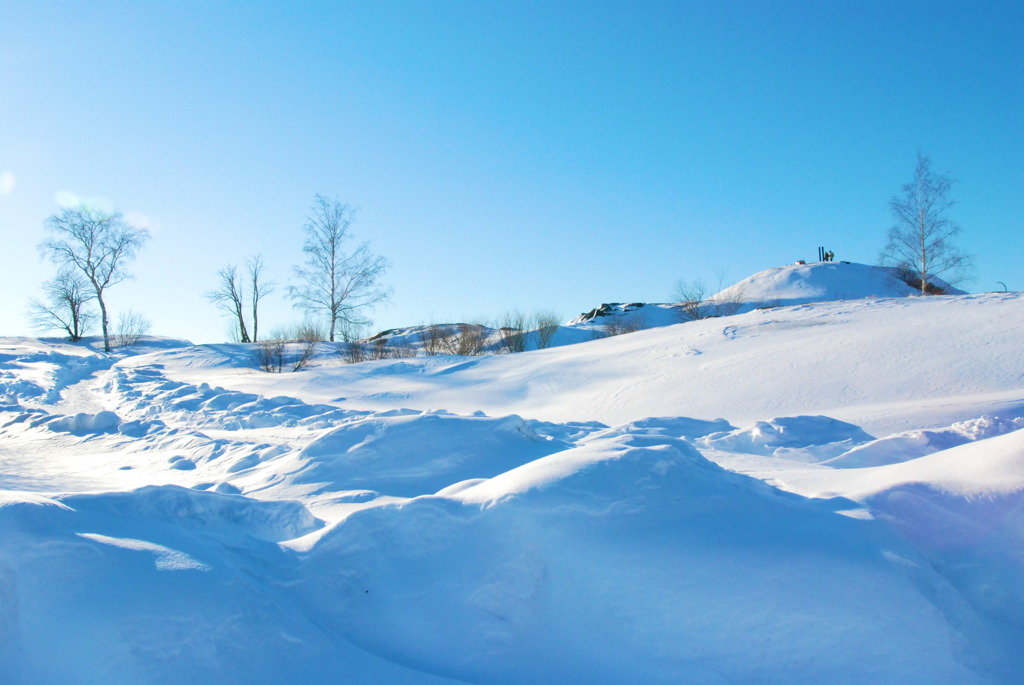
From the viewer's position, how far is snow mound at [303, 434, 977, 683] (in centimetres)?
162

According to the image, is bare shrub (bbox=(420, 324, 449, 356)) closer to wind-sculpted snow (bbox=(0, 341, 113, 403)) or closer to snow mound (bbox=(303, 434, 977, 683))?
wind-sculpted snow (bbox=(0, 341, 113, 403))

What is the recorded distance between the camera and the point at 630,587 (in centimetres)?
179

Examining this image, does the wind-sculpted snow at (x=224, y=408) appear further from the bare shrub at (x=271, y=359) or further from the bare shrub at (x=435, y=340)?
the bare shrub at (x=435, y=340)

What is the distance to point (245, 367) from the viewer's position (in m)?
14.4

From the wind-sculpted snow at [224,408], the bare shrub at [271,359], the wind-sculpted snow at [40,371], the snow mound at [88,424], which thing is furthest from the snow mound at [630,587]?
the bare shrub at [271,359]

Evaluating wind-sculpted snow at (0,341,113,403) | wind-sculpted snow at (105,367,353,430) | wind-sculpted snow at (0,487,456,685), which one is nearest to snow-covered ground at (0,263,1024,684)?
wind-sculpted snow at (0,487,456,685)

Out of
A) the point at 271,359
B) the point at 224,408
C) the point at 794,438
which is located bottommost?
the point at 794,438

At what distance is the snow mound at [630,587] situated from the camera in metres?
1.62

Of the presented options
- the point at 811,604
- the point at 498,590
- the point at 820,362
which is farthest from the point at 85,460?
the point at 820,362

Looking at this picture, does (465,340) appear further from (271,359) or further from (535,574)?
(535,574)

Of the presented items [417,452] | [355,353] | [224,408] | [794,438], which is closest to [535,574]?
[417,452]

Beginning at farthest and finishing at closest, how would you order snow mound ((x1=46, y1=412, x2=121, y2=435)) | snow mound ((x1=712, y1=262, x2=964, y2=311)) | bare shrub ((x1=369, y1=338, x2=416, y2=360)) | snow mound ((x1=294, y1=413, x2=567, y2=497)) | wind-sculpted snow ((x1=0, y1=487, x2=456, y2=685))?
snow mound ((x1=712, y1=262, x2=964, y2=311)), bare shrub ((x1=369, y1=338, x2=416, y2=360)), snow mound ((x1=46, y1=412, x2=121, y2=435)), snow mound ((x1=294, y1=413, x2=567, y2=497)), wind-sculpted snow ((x1=0, y1=487, x2=456, y2=685))

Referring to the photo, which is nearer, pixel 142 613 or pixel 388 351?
pixel 142 613

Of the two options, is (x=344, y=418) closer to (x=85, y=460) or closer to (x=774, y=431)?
(x=85, y=460)
